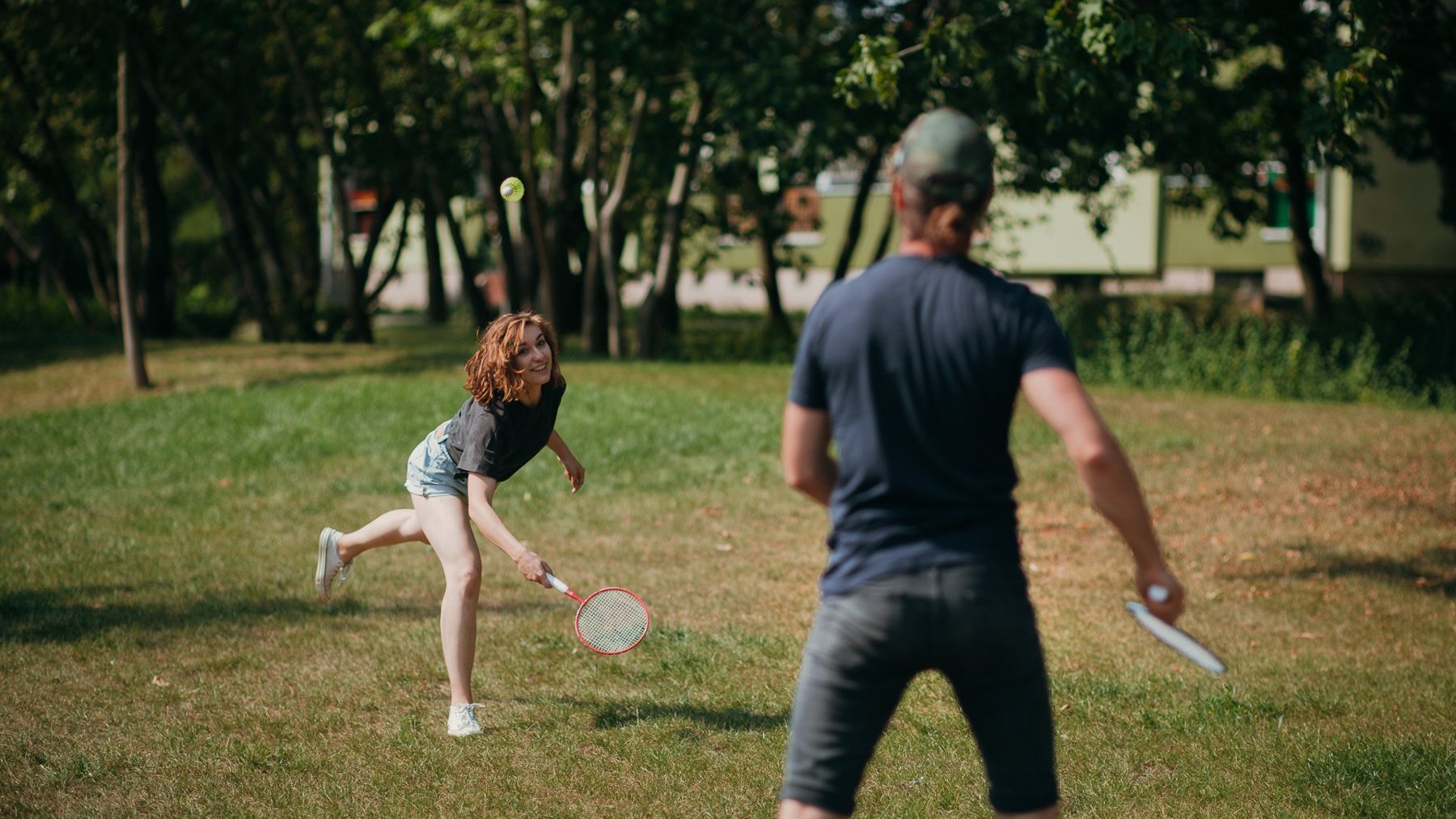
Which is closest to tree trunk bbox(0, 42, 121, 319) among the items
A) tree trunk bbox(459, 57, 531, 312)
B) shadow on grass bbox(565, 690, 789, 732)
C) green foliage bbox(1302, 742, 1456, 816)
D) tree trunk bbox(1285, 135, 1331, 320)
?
tree trunk bbox(459, 57, 531, 312)

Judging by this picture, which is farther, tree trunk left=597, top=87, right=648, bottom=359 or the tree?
tree trunk left=597, top=87, right=648, bottom=359

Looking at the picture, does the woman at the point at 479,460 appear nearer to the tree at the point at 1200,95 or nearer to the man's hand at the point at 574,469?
the man's hand at the point at 574,469

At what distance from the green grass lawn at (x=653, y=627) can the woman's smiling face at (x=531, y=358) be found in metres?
1.50

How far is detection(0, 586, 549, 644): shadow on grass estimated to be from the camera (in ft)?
24.3

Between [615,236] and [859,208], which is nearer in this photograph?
[615,236]

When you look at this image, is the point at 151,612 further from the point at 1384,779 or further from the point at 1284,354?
the point at 1284,354

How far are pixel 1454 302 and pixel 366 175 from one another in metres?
17.9

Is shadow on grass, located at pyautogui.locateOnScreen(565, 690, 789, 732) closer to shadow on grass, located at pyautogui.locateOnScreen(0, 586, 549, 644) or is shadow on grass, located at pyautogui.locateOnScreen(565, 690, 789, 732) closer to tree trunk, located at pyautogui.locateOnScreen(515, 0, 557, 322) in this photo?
shadow on grass, located at pyautogui.locateOnScreen(0, 586, 549, 644)

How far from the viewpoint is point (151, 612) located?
25.7 feet

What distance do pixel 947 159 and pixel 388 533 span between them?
4.07 metres

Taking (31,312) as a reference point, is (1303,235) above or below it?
above

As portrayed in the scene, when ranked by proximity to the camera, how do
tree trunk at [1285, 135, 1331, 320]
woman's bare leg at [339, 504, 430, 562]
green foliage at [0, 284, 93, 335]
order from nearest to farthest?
woman's bare leg at [339, 504, 430, 562] → tree trunk at [1285, 135, 1331, 320] → green foliage at [0, 284, 93, 335]

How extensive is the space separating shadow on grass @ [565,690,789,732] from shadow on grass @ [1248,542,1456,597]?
14.6ft

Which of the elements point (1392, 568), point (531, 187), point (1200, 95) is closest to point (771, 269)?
point (531, 187)
